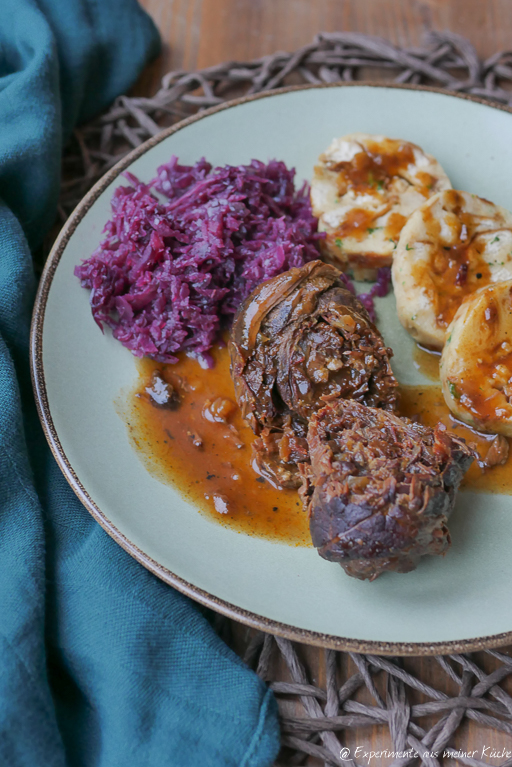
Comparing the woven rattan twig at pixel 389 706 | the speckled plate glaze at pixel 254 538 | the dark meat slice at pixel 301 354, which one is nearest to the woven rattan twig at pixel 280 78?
the speckled plate glaze at pixel 254 538

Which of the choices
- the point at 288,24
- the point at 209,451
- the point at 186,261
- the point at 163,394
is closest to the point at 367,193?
the point at 186,261

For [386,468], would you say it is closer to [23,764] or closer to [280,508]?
[280,508]

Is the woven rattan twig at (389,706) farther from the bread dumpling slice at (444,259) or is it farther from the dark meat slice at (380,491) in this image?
the bread dumpling slice at (444,259)

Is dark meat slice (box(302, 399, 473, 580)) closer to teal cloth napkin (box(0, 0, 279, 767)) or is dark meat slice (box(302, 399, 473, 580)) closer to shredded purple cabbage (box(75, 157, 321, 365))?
teal cloth napkin (box(0, 0, 279, 767))

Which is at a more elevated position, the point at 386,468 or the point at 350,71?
the point at 350,71

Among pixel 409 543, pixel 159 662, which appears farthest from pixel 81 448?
pixel 409 543

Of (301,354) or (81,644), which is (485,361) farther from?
(81,644)

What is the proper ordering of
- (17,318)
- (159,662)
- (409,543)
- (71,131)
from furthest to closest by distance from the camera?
(71,131), (17,318), (159,662), (409,543)
